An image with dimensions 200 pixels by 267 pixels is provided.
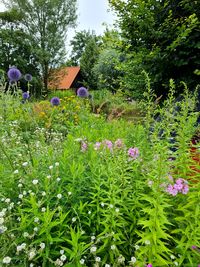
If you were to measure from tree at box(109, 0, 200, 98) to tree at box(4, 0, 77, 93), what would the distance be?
14683 mm

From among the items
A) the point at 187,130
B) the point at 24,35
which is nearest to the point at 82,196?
the point at 187,130

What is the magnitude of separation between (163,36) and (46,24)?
54.3 feet

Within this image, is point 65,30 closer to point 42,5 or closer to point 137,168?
point 42,5

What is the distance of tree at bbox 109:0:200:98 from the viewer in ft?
12.9

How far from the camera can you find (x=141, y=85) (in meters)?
4.69

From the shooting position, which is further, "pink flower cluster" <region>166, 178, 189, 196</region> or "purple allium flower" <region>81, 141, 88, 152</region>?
"purple allium flower" <region>81, 141, 88, 152</region>

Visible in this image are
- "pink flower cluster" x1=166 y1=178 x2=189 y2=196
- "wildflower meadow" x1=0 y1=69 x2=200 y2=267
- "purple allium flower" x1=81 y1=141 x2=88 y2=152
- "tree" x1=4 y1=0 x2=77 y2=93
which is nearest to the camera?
"wildflower meadow" x1=0 y1=69 x2=200 y2=267

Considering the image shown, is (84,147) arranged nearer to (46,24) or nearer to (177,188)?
(177,188)

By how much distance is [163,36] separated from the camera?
405 centimetres

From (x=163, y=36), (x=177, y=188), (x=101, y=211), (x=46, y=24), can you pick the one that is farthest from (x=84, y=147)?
(x=46, y=24)

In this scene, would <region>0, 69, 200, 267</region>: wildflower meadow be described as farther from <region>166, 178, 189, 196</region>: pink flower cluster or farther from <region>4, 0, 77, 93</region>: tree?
<region>4, 0, 77, 93</region>: tree

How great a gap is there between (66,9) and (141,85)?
54.9ft

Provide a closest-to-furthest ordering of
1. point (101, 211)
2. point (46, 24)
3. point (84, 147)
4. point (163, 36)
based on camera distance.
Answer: point (101, 211)
point (84, 147)
point (163, 36)
point (46, 24)

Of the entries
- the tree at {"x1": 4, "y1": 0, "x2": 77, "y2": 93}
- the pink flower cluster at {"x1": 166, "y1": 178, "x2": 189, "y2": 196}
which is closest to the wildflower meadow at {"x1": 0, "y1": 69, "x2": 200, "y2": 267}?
the pink flower cluster at {"x1": 166, "y1": 178, "x2": 189, "y2": 196}
